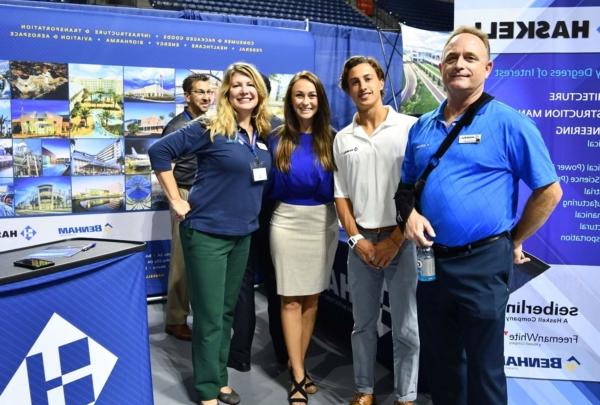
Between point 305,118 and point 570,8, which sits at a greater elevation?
point 570,8

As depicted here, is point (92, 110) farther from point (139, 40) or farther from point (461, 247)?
point (461, 247)

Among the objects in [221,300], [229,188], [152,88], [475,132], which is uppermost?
[152,88]

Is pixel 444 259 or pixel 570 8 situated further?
pixel 570 8

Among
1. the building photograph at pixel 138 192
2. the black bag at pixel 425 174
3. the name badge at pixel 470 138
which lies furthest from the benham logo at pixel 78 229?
the name badge at pixel 470 138

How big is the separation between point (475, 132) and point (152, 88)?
2.69 metres

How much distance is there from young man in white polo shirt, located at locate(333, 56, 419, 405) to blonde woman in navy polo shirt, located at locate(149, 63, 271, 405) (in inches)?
13.9

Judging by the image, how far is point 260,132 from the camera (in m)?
2.22

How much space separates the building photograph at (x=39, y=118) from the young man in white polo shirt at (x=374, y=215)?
2.11 m

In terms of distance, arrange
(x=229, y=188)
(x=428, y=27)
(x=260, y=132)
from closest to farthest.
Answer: (x=229, y=188), (x=260, y=132), (x=428, y=27)

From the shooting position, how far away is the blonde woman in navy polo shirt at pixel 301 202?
7.07ft

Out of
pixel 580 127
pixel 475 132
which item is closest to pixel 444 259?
pixel 475 132

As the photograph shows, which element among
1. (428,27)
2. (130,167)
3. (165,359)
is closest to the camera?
(165,359)

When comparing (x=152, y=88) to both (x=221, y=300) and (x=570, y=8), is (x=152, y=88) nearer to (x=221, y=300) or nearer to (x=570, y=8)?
(x=221, y=300)

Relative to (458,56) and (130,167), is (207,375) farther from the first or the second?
(130,167)
